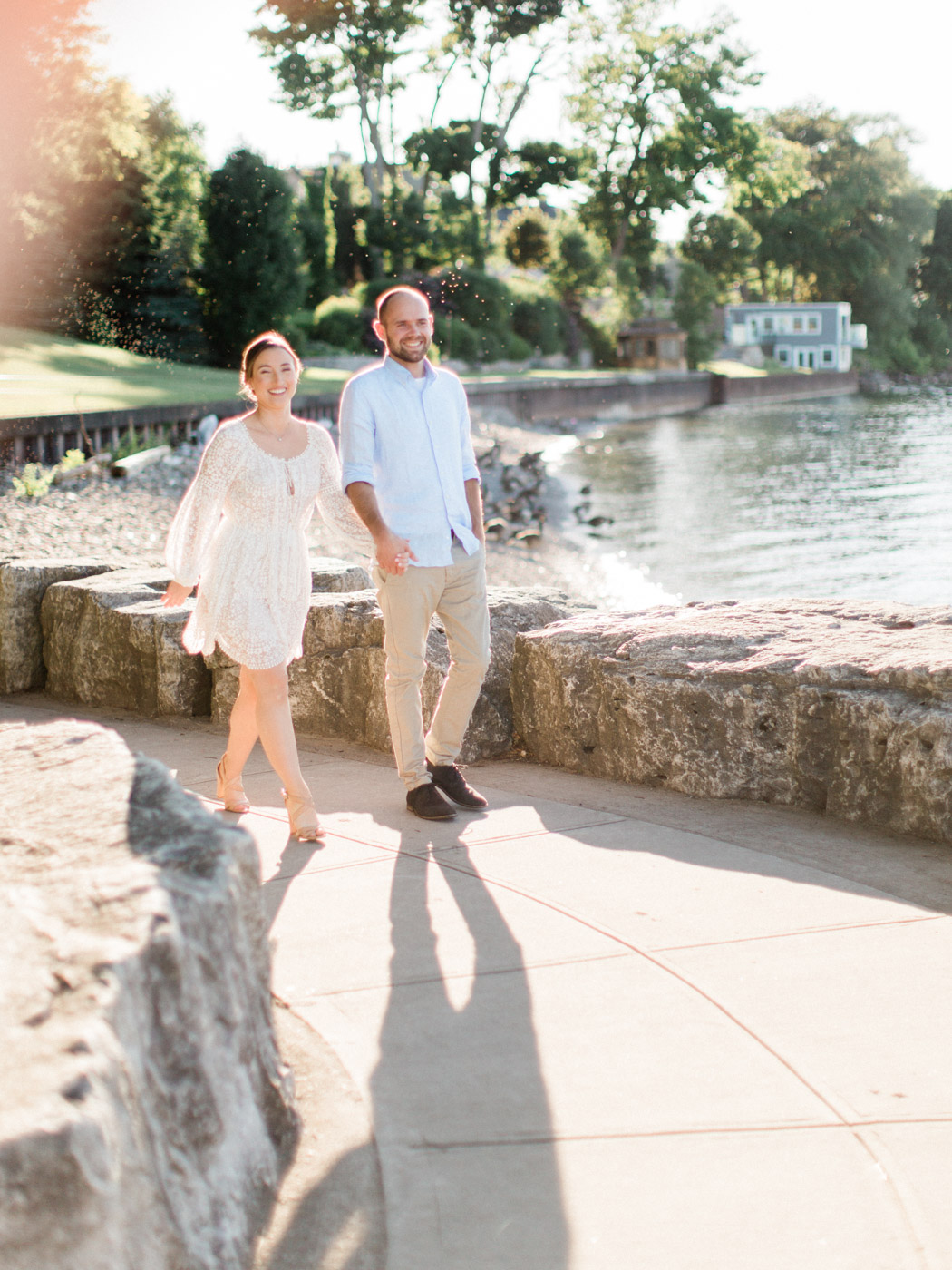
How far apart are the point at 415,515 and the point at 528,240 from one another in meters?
64.3

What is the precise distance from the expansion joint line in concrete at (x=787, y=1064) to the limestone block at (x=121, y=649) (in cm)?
251

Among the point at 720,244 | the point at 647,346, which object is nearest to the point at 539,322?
the point at 647,346

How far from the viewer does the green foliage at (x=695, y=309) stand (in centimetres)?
7156

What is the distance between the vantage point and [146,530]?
13.7m

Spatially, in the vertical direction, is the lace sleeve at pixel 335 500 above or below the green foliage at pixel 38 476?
above

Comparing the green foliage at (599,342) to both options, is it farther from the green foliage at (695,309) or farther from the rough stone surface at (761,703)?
the rough stone surface at (761,703)

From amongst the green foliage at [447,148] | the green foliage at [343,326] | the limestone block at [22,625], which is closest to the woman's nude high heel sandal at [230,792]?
the limestone block at [22,625]

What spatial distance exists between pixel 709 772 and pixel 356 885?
1.64 metres

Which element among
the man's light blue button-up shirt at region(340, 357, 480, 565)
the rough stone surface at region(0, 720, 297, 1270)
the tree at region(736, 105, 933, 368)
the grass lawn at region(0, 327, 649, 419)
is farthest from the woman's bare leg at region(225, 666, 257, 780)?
the tree at region(736, 105, 933, 368)

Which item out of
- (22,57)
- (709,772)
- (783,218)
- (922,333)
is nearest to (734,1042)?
(709,772)

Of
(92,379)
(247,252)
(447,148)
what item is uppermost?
(447,148)

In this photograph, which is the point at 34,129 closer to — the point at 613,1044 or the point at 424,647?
the point at 424,647

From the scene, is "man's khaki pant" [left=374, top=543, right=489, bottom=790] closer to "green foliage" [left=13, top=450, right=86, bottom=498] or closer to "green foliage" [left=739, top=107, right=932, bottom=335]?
"green foliage" [left=13, top=450, right=86, bottom=498]

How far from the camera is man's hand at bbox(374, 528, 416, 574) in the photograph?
4395 millimetres
